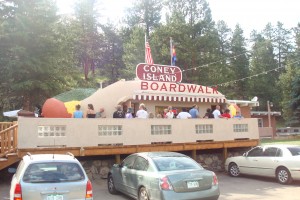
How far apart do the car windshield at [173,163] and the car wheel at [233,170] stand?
5.99 m

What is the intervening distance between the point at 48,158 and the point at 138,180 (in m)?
2.66

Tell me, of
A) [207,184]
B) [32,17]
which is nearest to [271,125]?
[32,17]

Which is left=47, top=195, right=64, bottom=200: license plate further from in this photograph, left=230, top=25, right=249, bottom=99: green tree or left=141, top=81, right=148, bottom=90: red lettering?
left=230, top=25, right=249, bottom=99: green tree

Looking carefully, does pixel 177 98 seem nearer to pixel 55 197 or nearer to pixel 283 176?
pixel 283 176

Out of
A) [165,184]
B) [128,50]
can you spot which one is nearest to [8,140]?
[165,184]

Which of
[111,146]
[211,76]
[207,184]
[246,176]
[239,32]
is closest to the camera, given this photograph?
[207,184]

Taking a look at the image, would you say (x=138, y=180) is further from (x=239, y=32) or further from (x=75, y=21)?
(x=239, y=32)

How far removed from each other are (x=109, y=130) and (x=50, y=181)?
20.6 ft

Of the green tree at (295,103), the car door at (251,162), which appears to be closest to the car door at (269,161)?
the car door at (251,162)

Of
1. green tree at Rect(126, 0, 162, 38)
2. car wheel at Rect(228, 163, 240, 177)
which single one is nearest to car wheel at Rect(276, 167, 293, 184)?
car wheel at Rect(228, 163, 240, 177)

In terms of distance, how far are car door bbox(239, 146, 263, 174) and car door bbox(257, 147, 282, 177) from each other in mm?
166

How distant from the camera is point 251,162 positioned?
1434 centimetres

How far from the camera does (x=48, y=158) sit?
314 inches

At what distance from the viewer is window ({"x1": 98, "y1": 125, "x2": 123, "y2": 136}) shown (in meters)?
13.5
